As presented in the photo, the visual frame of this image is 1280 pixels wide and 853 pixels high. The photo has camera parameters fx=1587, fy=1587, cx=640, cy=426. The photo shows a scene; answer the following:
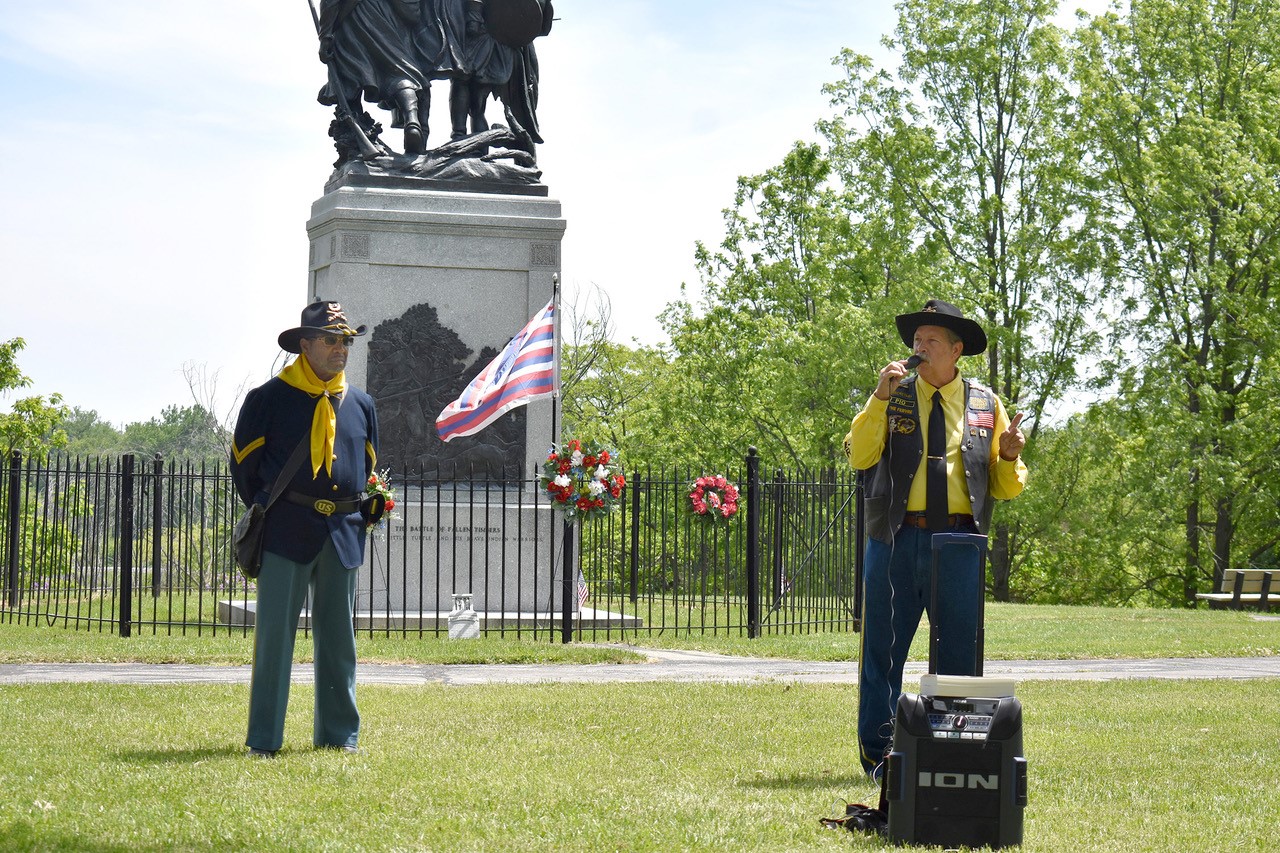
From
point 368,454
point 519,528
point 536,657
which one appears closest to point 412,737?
point 368,454

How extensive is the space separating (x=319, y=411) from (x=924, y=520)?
2857 mm

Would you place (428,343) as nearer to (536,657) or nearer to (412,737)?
(536,657)

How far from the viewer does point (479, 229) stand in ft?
56.9

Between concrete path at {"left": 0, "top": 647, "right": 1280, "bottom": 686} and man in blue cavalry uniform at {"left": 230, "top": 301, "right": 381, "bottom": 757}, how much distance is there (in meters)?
3.68

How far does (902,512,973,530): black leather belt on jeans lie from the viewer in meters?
6.69

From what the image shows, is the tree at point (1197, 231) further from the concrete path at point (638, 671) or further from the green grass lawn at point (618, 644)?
the concrete path at point (638, 671)

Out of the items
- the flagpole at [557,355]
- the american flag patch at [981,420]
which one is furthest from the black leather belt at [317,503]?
the flagpole at [557,355]

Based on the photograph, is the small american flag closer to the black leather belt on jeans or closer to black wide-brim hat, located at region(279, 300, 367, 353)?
black wide-brim hat, located at region(279, 300, 367, 353)

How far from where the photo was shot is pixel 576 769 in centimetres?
715

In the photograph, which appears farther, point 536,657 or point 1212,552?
point 1212,552

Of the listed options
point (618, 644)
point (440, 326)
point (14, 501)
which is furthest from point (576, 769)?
point (14, 501)

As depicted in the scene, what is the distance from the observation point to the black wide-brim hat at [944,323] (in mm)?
6785

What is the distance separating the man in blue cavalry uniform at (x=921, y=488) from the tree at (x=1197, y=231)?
2518 cm

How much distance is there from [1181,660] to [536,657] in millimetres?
5937
